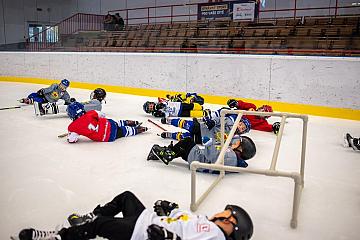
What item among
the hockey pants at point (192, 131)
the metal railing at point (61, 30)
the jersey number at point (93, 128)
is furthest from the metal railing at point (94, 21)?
the jersey number at point (93, 128)

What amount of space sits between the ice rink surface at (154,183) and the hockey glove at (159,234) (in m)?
0.55

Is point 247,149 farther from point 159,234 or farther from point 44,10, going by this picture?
point 44,10

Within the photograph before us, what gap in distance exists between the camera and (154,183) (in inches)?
86.4

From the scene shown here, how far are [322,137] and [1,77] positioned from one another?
32.7 feet

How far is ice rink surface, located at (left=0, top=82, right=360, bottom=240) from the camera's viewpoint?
172 cm

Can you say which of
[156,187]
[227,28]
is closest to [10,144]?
[156,187]

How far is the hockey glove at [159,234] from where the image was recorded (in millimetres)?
1194

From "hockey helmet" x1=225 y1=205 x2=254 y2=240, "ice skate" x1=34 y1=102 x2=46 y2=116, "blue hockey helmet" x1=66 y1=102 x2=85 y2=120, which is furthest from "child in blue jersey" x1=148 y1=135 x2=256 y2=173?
"ice skate" x1=34 y1=102 x2=46 y2=116

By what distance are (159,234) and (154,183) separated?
3.29ft

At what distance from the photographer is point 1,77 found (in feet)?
34.0

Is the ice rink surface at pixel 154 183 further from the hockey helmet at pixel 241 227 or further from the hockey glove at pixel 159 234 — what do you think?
the hockey glove at pixel 159 234

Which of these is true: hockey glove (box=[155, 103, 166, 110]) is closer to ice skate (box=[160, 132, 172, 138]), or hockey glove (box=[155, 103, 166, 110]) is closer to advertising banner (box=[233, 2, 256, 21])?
ice skate (box=[160, 132, 172, 138])

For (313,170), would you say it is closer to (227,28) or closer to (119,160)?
(119,160)

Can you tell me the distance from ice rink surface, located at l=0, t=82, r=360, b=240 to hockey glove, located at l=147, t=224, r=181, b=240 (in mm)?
552
